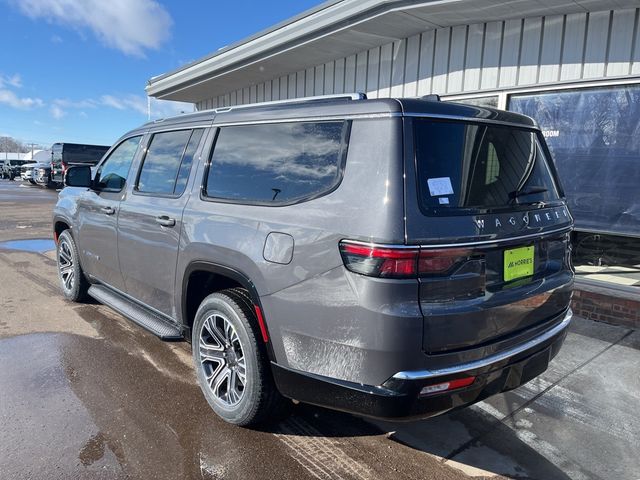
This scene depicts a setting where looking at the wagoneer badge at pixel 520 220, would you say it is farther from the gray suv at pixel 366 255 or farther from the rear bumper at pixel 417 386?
the rear bumper at pixel 417 386

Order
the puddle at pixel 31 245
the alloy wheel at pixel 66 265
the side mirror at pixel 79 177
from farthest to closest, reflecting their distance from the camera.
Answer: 1. the puddle at pixel 31 245
2. the alloy wheel at pixel 66 265
3. the side mirror at pixel 79 177

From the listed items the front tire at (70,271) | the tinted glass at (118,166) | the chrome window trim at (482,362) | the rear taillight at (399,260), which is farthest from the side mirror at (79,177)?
the chrome window trim at (482,362)

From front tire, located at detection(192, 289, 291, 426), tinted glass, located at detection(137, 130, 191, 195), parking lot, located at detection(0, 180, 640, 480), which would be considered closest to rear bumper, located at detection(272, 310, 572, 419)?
front tire, located at detection(192, 289, 291, 426)

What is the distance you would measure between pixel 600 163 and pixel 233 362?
15.6ft

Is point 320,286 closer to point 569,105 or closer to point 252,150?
point 252,150

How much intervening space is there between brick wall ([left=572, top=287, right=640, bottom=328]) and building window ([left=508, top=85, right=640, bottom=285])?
0.53 m

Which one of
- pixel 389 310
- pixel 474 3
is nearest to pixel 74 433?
pixel 389 310

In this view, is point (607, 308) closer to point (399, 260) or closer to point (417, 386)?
point (417, 386)

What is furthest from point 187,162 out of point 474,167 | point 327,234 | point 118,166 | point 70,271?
point 70,271

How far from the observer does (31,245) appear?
930 cm

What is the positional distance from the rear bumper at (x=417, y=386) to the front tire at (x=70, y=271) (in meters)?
3.49

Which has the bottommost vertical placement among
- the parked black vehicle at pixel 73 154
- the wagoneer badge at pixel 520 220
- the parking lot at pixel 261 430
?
the parking lot at pixel 261 430

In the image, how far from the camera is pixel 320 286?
95.0 inches

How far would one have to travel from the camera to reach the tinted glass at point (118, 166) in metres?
4.42
